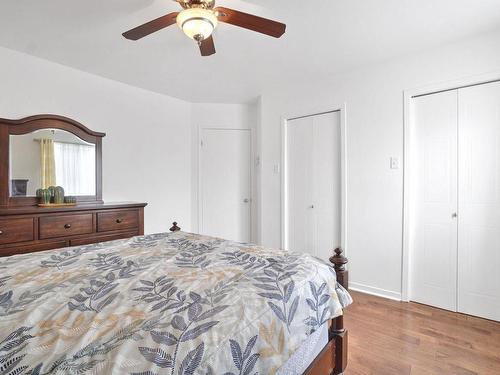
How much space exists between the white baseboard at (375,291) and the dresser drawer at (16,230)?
2.96 m

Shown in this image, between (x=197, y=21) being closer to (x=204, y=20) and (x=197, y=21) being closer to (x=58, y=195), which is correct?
(x=204, y=20)

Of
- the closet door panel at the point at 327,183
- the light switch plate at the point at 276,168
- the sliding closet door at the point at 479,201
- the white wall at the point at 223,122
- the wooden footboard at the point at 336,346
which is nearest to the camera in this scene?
the wooden footboard at the point at 336,346

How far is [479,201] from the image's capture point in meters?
2.19

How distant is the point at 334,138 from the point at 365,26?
1.14 metres

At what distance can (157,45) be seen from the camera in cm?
230

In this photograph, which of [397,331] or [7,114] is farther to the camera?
[7,114]

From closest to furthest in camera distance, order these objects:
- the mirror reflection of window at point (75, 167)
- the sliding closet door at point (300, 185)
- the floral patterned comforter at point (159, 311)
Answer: the floral patterned comforter at point (159, 311)
the mirror reflection of window at point (75, 167)
the sliding closet door at point (300, 185)

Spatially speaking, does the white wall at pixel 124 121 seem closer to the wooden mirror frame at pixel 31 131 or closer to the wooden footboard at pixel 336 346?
the wooden mirror frame at pixel 31 131

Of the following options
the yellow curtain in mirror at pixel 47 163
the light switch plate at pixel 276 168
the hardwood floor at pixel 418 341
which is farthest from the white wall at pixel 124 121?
the hardwood floor at pixel 418 341

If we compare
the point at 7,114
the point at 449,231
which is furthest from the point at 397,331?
the point at 7,114

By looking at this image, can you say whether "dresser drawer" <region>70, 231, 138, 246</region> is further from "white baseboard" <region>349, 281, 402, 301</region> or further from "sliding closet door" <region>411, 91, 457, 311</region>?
"sliding closet door" <region>411, 91, 457, 311</region>

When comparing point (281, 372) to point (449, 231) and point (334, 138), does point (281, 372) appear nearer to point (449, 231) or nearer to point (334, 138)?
point (449, 231)

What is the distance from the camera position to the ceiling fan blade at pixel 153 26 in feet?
4.95

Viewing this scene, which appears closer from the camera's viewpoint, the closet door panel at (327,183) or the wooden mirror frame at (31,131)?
the wooden mirror frame at (31,131)
